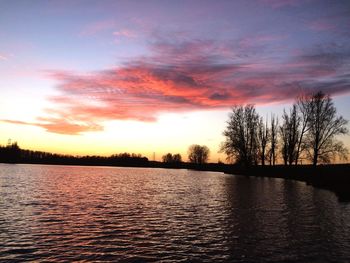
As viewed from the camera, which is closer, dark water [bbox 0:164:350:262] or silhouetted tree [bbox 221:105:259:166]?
dark water [bbox 0:164:350:262]

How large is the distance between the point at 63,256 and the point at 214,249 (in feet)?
23.4

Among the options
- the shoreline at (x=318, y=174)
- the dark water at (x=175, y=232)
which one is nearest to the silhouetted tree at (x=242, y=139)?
the shoreline at (x=318, y=174)

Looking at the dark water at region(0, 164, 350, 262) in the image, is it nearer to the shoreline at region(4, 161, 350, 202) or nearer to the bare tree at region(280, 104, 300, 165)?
the shoreline at region(4, 161, 350, 202)

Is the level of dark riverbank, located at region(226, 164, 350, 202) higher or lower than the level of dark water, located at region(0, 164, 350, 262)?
higher

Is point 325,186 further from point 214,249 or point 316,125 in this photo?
point 214,249

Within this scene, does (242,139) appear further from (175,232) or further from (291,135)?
(175,232)

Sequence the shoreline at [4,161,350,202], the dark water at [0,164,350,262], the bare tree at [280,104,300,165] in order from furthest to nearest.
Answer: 1. the bare tree at [280,104,300,165]
2. the shoreline at [4,161,350,202]
3. the dark water at [0,164,350,262]

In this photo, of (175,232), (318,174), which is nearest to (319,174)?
(318,174)

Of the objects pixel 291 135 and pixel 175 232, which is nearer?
pixel 175 232

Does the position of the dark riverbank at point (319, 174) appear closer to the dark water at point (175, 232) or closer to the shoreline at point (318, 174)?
the shoreline at point (318, 174)

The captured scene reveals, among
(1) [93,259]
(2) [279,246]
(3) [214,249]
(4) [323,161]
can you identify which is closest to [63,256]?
(1) [93,259]

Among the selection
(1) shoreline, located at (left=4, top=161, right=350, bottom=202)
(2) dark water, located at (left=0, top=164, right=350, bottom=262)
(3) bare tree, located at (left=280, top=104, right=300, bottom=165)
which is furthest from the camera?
(3) bare tree, located at (left=280, top=104, right=300, bottom=165)

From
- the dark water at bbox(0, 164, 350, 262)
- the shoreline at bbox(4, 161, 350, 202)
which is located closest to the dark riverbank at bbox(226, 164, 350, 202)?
the shoreline at bbox(4, 161, 350, 202)

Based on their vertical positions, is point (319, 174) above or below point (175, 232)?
above
